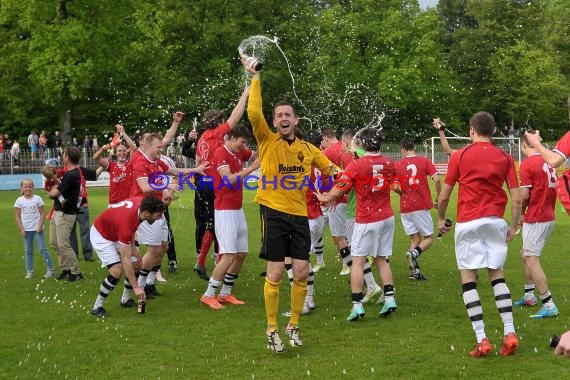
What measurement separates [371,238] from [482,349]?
2.47 m

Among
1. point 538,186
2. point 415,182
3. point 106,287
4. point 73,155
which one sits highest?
point 73,155

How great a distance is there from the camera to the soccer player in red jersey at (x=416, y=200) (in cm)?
1264

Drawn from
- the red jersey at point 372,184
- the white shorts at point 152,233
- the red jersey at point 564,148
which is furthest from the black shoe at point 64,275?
the red jersey at point 564,148

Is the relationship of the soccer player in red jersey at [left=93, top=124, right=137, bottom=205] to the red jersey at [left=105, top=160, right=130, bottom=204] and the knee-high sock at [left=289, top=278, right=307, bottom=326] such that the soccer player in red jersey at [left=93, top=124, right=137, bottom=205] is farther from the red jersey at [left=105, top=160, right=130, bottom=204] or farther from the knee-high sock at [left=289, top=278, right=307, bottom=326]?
the knee-high sock at [left=289, top=278, right=307, bottom=326]

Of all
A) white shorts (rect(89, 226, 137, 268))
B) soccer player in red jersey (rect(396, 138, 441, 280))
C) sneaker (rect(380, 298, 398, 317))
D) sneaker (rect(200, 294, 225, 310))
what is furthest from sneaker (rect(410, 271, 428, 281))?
white shorts (rect(89, 226, 137, 268))

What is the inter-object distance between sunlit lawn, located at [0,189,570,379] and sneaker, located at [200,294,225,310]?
85mm

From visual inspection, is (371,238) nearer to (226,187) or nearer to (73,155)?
(226,187)

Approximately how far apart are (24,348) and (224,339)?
2177 mm

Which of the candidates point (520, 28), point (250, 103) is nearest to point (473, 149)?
point (250, 103)

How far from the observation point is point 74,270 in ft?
43.4

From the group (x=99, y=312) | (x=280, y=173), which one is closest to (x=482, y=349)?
(x=280, y=173)

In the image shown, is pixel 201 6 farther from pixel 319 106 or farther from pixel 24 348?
pixel 24 348

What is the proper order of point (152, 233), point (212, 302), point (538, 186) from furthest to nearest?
point (152, 233) → point (212, 302) → point (538, 186)

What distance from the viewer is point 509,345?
778 cm
